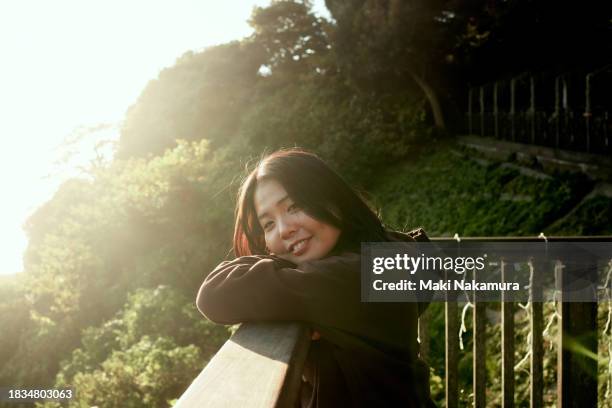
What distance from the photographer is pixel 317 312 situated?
1.11m

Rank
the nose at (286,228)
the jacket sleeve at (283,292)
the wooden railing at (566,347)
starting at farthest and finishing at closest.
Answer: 1. the wooden railing at (566,347)
2. the nose at (286,228)
3. the jacket sleeve at (283,292)

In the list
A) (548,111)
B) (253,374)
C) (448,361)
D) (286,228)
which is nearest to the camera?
(253,374)

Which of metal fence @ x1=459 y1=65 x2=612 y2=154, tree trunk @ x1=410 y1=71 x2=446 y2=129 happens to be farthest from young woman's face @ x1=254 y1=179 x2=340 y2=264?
tree trunk @ x1=410 y1=71 x2=446 y2=129

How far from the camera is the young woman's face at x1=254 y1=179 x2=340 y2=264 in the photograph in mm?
1495

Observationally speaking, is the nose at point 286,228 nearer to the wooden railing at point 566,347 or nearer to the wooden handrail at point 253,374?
the wooden handrail at point 253,374

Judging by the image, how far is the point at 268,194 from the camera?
1545 millimetres

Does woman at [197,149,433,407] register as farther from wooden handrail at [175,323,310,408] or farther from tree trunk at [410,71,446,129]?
tree trunk at [410,71,446,129]

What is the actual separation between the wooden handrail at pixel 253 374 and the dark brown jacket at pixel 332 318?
4.5 inches

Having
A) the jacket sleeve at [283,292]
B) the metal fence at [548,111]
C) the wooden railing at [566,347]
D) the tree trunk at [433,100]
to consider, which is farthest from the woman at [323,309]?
the tree trunk at [433,100]

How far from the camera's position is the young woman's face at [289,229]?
1.50 m

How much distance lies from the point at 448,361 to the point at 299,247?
1.36 metres

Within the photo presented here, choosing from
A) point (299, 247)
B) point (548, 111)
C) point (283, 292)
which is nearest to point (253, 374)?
point (283, 292)

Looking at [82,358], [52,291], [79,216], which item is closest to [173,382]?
[82,358]

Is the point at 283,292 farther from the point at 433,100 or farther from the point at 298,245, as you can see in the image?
the point at 433,100
